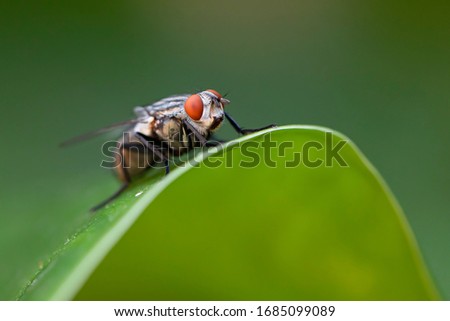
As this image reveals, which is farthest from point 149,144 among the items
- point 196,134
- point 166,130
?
point 196,134

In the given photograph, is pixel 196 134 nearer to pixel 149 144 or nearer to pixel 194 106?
pixel 194 106

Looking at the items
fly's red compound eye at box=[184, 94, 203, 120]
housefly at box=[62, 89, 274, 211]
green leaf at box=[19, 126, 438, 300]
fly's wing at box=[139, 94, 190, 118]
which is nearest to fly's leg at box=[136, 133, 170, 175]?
housefly at box=[62, 89, 274, 211]

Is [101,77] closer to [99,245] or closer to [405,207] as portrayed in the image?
[405,207]

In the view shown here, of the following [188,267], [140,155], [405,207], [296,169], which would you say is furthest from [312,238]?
[405,207]

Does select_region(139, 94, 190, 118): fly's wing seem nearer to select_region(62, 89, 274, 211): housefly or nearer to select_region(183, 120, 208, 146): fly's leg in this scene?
select_region(62, 89, 274, 211): housefly

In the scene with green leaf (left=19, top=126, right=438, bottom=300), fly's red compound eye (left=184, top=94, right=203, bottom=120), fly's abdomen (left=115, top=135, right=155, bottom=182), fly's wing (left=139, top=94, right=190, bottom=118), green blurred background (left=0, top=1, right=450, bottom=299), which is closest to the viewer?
green leaf (left=19, top=126, right=438, bottom=300)

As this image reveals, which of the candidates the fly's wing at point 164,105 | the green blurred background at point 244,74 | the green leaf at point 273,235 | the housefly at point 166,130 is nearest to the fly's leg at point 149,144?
the housefly at point 166,130

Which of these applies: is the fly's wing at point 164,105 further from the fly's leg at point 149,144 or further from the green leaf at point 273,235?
the green leaf at point 273,235
